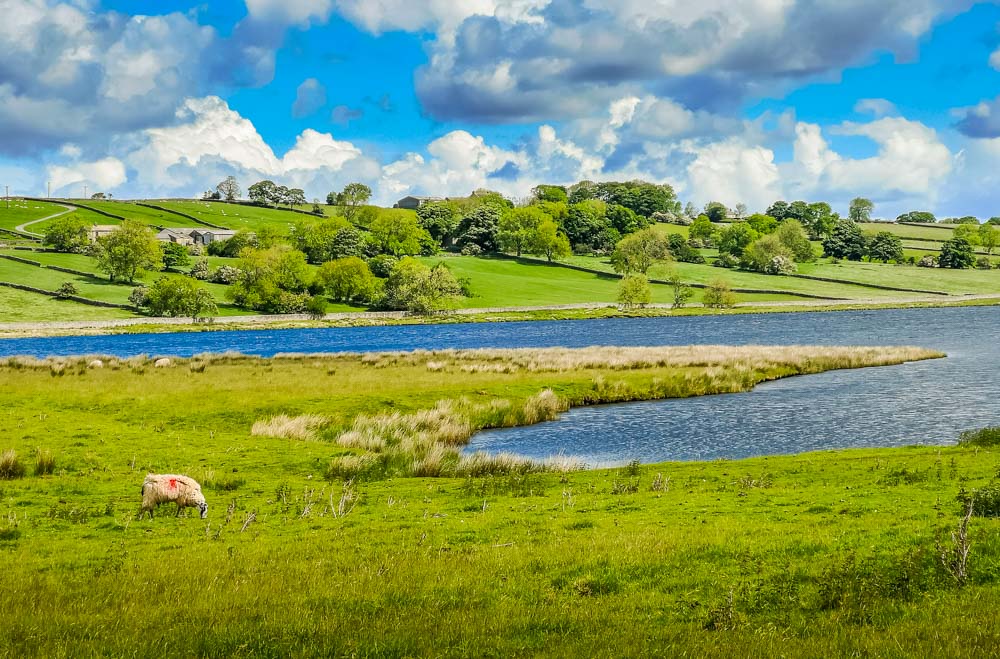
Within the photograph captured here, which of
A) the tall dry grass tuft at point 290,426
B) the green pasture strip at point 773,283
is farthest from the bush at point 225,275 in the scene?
the tall dry grass tuft at point 290,426

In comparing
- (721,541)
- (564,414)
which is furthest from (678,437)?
(721,541)

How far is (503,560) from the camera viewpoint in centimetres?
1415

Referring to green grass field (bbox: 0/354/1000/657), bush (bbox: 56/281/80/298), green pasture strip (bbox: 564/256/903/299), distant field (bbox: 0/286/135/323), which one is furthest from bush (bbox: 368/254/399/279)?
green grass field (bbox: 0/354/1000/657)

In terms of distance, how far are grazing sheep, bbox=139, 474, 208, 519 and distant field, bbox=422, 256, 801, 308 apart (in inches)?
5453

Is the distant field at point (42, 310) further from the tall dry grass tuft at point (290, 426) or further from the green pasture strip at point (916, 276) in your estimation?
the green pasture strip at point (916, 276)

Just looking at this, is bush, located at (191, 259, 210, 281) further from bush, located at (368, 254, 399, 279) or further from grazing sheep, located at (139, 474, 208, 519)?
grazing sheep, located at (139, 474, 208, 519)

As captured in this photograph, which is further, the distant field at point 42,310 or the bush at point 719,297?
the bush at point 719,297

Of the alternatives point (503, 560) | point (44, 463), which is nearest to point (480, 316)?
point (44, 463)

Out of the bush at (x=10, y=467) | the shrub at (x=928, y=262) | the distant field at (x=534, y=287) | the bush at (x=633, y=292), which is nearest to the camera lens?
the bush at (x=10, y=467)

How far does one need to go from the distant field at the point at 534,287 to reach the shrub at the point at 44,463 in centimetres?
13296

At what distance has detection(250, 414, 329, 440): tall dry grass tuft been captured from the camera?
115 feet

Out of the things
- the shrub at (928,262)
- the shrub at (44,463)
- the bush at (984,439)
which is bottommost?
the shrub at (44,463)

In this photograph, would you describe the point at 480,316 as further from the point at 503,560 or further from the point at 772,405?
the point at 503,560

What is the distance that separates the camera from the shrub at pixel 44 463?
25.2 metres
